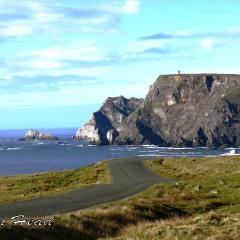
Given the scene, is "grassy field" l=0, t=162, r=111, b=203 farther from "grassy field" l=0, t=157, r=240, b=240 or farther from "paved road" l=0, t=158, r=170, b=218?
"grassy field" l=0, t=157, r=240, b=240

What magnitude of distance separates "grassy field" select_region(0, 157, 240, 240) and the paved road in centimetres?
271

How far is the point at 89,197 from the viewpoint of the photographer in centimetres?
3897

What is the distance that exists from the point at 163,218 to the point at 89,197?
36.6ft

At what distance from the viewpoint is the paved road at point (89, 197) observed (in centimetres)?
3136

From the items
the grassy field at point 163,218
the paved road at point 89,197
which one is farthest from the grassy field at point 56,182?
the grassy field at point 163,218

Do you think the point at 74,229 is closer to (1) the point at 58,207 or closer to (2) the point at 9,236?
(2) the point at 9,236

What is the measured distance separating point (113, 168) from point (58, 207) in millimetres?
35442

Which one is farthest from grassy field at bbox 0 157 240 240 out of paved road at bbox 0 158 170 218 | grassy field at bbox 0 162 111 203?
grassy field at bbox 0 162 111 203

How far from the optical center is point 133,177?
56.6 meters

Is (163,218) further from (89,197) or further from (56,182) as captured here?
(56,182)

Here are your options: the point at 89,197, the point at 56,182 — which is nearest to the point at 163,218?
the point at 89,197

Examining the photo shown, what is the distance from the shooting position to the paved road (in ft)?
103

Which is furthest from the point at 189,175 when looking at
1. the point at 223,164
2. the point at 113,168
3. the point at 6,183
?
the point at 6,183

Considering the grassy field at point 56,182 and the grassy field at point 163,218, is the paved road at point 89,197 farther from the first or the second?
the grassy field at point 163,218
